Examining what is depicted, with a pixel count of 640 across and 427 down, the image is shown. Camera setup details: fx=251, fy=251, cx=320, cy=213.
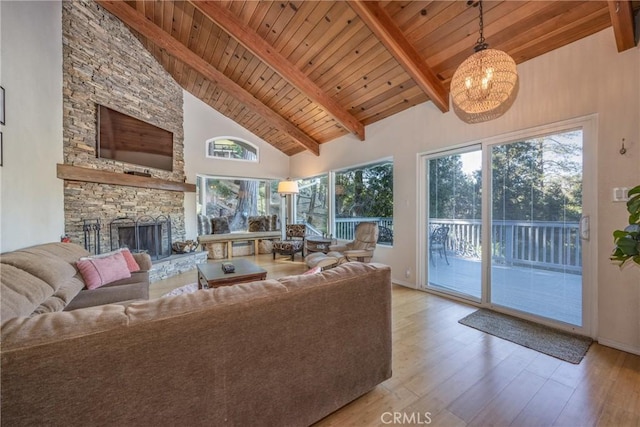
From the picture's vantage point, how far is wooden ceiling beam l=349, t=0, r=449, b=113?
2516mm

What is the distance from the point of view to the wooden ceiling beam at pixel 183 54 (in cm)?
370

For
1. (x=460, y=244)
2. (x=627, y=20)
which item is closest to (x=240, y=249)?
(x=460, y=244)

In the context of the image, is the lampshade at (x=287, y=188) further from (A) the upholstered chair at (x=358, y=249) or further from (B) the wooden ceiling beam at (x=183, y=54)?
(A) the upholstered chair at (x=358, y=249)

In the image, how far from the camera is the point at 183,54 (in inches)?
161

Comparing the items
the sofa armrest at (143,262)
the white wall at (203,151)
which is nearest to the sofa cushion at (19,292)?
Result: the sofa armrest at (143,262)

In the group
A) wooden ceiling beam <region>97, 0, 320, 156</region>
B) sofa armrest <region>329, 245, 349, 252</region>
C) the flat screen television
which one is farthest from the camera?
sofa armrest <region>329, 245, 349, 252</region>

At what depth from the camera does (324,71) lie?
372 cm

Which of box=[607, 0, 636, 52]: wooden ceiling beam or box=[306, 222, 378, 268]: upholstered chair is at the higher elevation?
box=[607, 0, 636, 52]: wooden ceiling beam

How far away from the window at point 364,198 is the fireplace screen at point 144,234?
346 centimetres

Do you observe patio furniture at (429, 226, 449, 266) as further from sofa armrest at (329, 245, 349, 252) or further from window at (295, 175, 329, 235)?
window at (295, 175, 329, 235)

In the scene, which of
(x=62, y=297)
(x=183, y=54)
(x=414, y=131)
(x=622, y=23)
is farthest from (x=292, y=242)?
(x=622, y=23)

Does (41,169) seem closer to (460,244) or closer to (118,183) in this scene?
(118,183)

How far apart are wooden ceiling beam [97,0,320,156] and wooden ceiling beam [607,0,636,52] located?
14.9ft

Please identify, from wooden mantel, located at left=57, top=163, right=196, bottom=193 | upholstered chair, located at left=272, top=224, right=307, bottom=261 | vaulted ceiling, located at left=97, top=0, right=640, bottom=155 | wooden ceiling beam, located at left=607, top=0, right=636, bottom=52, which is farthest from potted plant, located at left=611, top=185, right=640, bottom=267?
wooden mantel, located at left=57, top=163, right=196, bottom=193
